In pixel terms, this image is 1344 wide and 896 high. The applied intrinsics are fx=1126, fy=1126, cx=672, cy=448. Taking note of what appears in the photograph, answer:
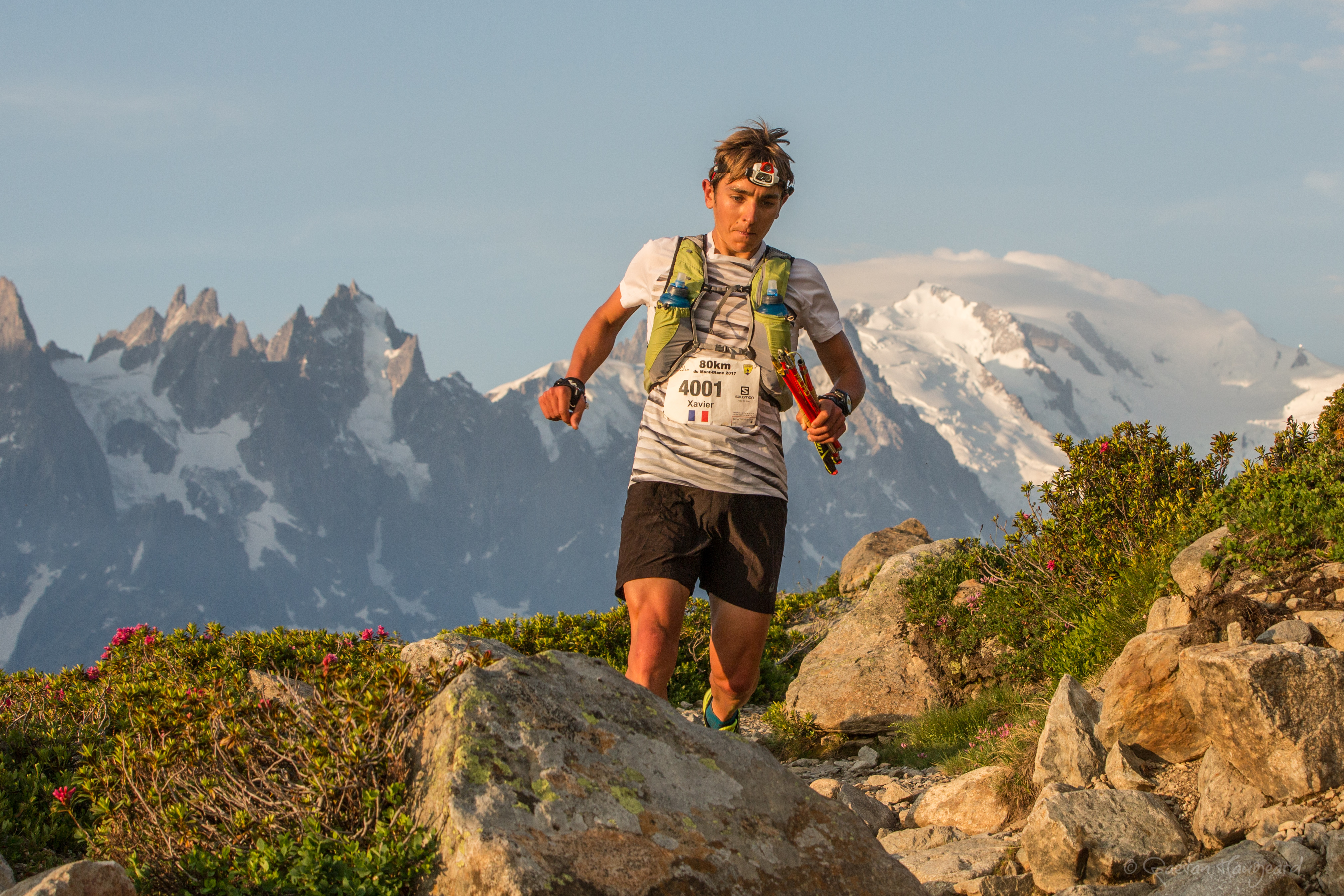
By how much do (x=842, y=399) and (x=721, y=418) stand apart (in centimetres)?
63

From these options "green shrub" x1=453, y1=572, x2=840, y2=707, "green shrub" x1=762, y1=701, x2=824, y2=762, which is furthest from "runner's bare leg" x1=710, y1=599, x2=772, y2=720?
"green shrub" x1=453, y1=572, x2=840, y2=707

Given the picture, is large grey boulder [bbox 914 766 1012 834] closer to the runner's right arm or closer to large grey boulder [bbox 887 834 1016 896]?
large grey boulder [bbox 887 834 1016 896]

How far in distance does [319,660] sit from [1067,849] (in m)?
4.68

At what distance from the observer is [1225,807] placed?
4.59 meters

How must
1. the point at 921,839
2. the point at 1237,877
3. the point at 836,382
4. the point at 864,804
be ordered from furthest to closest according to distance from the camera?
the point at 864,804, the point at 921,839, the point at 836,382, the point at 1237,877

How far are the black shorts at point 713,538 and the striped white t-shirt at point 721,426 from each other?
0.06 m

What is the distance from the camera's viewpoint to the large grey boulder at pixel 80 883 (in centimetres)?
299

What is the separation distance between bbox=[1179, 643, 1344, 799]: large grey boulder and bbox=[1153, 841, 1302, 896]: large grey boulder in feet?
1.37

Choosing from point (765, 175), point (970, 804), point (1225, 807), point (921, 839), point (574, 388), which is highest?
point (765, 175)

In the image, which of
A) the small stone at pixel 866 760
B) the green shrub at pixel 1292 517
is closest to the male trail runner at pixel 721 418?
the green shrub at pixel 1292 517

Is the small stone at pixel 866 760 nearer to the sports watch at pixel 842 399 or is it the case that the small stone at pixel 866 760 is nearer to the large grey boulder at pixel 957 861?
the large grey boulder at pixel 957 861

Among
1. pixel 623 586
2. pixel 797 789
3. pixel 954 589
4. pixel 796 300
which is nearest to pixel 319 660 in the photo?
pixel 623 586

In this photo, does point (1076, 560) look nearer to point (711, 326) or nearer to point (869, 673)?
point (869, 673)

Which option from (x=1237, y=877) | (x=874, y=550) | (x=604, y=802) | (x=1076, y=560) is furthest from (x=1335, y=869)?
(x=874, y=550)
